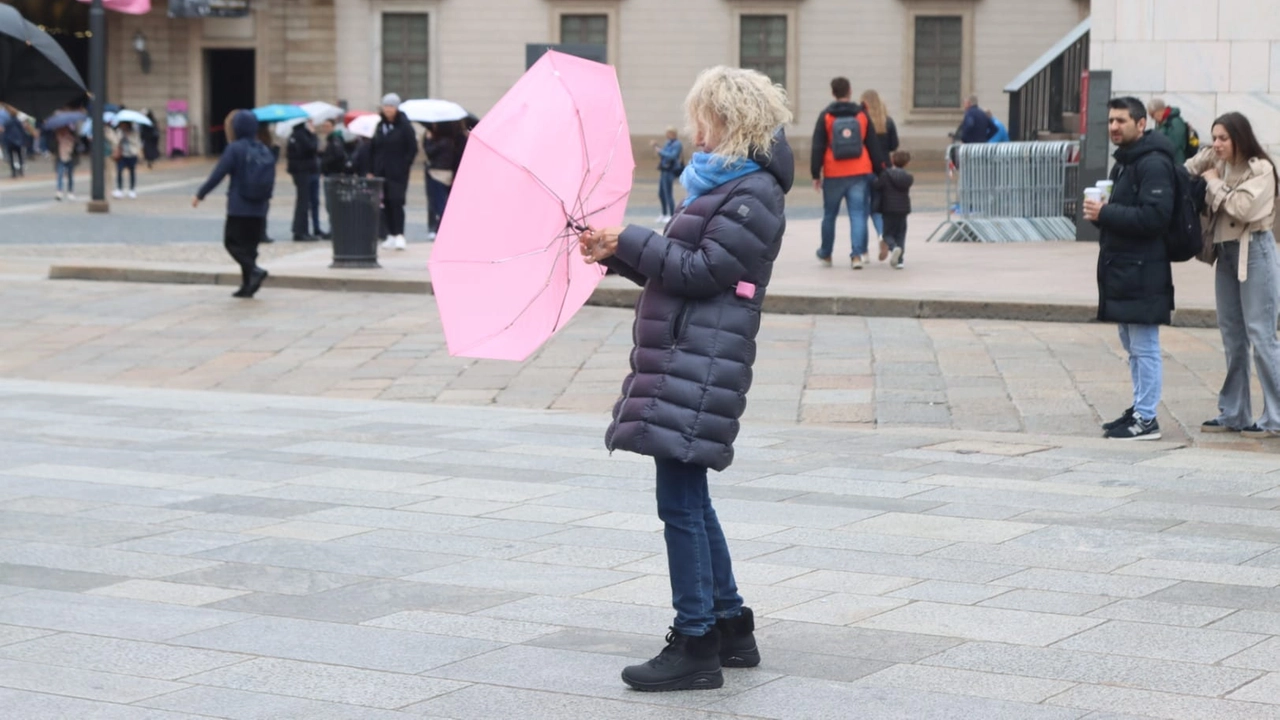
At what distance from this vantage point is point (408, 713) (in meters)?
4.33

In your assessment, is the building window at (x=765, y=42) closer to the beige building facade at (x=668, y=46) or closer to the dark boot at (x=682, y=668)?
the beige building facade at (x=668, y=46)

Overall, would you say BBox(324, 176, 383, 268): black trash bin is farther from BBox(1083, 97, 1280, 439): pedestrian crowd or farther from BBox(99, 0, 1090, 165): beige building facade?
BBox(99, 0, 1090, 165): beige building facade

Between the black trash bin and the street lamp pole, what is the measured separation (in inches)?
360

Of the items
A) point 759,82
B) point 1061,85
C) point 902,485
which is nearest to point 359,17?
point 1061,85

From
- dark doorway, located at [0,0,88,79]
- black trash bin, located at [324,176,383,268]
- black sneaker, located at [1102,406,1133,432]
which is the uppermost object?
dark doorway, located at [0,0,88,79]

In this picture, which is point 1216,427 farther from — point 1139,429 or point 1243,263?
point 1243,263

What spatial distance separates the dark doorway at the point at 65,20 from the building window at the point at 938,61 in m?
18.2

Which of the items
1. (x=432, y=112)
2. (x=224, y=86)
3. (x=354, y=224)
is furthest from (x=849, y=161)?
(x=224, y=86)

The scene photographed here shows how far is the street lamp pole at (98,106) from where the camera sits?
949 inches

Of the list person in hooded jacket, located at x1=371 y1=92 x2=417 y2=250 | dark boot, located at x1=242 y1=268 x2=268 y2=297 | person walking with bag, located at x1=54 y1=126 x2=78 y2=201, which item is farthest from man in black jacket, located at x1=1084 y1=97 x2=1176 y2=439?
person walking with bag, located at x1=54 y1=126 x2=78 y2=201

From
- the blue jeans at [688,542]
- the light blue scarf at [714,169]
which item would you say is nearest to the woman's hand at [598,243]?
the light blue scarf at [714,169]

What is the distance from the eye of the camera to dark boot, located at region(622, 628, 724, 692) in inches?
178

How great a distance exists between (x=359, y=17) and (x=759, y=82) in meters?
35.5

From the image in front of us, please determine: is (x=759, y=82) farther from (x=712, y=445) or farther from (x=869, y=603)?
(x=869, y=603)
